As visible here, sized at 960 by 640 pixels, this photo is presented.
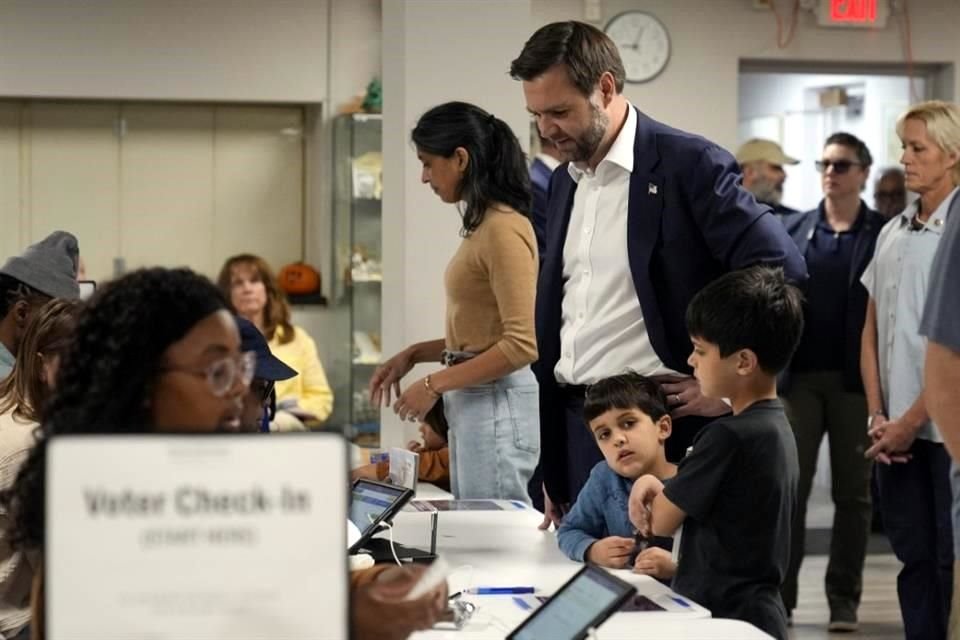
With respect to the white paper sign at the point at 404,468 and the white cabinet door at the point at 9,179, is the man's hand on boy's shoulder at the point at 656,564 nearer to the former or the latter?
the white paper sign at the point at 404,468

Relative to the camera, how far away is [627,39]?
732 centimetres

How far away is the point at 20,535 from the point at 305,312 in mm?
6243

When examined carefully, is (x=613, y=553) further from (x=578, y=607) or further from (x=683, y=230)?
(x=578, y=607)

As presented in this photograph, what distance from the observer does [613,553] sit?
9.12 feet

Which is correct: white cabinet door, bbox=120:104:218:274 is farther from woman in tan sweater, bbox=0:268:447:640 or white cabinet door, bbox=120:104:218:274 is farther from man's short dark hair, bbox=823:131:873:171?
woman in tan sweater, bbox=0:268:447:640

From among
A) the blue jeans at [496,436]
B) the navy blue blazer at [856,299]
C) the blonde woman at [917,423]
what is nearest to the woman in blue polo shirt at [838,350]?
the navy blue blazer at [856,299]

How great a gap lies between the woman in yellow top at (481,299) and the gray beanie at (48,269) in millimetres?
874

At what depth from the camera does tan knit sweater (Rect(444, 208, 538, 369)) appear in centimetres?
357

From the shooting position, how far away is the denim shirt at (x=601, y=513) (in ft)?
9.71

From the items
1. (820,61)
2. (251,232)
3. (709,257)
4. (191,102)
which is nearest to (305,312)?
(251,232)

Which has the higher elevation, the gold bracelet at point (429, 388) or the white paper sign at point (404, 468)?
the gold bracelet at point (429, 388)

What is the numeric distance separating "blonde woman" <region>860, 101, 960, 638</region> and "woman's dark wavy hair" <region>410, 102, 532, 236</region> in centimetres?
127

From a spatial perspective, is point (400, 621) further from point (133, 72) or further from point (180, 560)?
point (133, 72)

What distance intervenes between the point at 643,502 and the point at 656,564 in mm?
114
